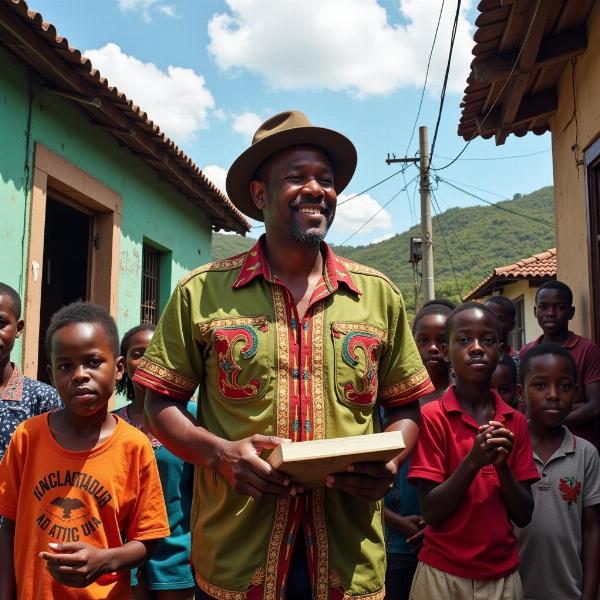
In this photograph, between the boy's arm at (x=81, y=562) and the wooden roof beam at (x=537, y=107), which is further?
the wooden roof beam at (x=537, y=107)

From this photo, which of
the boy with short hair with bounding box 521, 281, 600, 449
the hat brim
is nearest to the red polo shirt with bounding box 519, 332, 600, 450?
the boy with short hair with bounding box 521, 281, 600, 449

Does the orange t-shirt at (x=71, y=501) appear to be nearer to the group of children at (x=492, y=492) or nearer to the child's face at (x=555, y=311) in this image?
the group of children at (x=492, y=492)

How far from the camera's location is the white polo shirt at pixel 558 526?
111 inches

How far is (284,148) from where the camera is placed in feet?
7.07

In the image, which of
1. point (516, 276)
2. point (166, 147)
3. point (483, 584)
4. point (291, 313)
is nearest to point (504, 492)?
point (483, 584)

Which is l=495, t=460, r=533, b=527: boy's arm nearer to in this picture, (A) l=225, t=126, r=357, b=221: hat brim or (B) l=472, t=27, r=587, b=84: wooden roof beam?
(A) l=225, t=126, r=357, b=221: hat brim

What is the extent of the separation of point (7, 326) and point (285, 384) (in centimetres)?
154

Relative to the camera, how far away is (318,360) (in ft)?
6.42

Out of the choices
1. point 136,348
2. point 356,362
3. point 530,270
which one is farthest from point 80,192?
point 530,270

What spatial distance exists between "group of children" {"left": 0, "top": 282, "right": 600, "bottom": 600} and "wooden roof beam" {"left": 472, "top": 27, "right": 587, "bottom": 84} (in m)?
2.68

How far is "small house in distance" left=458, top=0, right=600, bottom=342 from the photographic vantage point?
486 centimetres

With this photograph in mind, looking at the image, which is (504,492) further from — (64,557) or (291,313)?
(64,557)

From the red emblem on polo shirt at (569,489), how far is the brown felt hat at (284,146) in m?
1.66

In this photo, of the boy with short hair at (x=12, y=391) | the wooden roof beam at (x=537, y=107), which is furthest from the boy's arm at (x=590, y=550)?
the wooden roof beam at (x=537, y=107)
